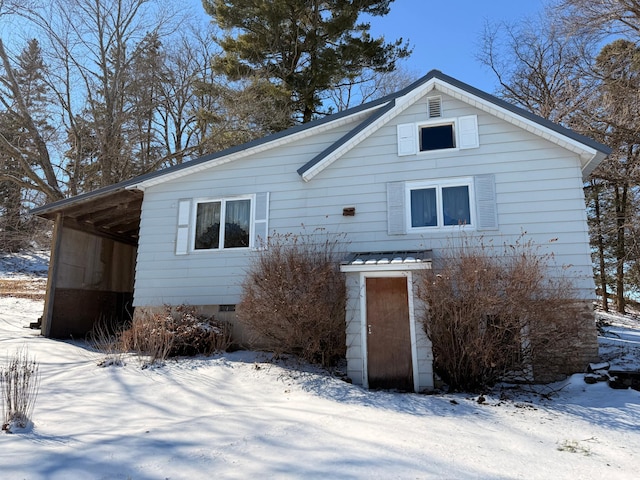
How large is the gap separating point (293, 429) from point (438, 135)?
7.34 metres

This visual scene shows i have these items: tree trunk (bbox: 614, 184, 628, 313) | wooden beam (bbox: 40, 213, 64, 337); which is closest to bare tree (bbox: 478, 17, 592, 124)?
tree trunk (bbox: 614, 184, 628, 313)

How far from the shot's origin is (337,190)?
1012 centimetres

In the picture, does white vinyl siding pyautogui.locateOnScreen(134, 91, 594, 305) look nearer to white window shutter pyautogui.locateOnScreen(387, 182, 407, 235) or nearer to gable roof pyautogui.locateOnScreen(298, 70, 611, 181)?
white window shutter pyautogui.locateOnScreen(387, 182, 407, 235)

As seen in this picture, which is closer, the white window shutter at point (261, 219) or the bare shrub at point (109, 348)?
the bare shrub at point (109, 348)

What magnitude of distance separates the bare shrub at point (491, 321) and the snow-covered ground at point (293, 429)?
18.7 inches

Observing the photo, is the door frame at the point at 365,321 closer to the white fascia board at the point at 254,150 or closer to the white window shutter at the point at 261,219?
the white window shutter at the point at 261,219

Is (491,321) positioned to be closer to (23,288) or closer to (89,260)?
(89,260)

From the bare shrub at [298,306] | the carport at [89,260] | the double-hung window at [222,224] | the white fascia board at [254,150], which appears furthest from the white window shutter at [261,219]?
the carport at [89,260]

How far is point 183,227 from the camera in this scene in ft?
35.8

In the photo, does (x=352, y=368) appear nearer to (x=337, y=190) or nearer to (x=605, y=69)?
(x=337, y=190)

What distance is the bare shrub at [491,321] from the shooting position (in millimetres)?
6859

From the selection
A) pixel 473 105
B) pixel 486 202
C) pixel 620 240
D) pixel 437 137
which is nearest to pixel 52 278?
pixel 437 137

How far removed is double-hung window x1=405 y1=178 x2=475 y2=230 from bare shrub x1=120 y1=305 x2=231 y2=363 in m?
4.89

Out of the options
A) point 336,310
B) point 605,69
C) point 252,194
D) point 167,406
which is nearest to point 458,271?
point 336,310
